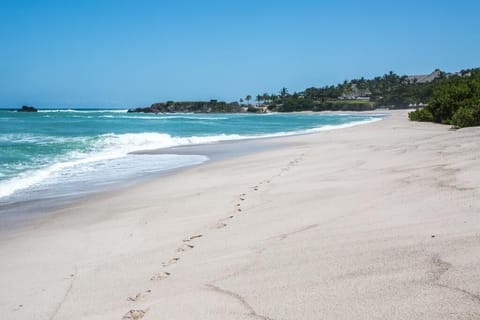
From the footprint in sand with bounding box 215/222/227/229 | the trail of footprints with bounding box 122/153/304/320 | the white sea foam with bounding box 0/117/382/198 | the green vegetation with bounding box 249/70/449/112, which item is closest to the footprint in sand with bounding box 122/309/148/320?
the trail of footprints with bounding box 122/153/304/320

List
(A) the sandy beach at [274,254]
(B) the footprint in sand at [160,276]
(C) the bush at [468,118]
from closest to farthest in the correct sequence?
1. (A) the sandy beach at [274,254]
2. (B) the footprint in sand at [160,276]
3. (C) the bush at [468,118]

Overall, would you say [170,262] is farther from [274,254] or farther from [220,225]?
[220,225]

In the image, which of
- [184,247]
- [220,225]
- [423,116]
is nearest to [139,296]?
[184,247]

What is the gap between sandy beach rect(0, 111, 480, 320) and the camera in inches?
123

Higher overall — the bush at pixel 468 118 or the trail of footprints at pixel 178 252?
the bush at pixel 468 118

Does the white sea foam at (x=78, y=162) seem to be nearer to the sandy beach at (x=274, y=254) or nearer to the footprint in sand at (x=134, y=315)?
the sandy beach at (x=274, y=254)

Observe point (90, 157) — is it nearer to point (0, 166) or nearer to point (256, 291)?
point (0, 166)

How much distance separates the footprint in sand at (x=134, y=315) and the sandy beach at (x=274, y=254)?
0.02m

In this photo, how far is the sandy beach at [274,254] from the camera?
313 centimetres

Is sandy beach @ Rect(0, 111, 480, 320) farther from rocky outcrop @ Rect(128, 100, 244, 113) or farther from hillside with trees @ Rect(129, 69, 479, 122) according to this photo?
rocky outcrop @ Rect(128, 100, 244, 113)

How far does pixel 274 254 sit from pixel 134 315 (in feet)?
4.56

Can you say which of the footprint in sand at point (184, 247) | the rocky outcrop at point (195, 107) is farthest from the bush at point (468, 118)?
the rocky outcrop at point (195, 107)

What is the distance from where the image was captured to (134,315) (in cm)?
348

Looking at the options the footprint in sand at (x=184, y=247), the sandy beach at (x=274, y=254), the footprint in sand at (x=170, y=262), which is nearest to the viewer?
the sandy beach at (x=274, y=254)
